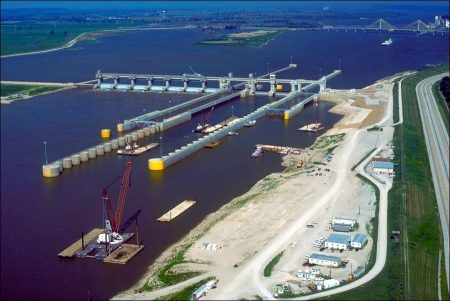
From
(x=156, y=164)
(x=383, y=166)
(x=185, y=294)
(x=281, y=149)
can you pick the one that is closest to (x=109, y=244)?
(x=185, y=294)

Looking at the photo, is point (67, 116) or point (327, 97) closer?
point (67, 116)

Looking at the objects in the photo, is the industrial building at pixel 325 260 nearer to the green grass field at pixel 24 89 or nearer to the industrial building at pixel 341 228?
the industrial building at pixel 341 228

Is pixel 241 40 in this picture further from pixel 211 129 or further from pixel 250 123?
pixel 211 129

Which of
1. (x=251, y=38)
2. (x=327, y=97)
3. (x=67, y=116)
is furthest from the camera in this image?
(x=251, y=38)

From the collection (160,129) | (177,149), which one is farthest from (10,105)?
(177,149)

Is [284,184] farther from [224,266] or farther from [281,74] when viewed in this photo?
[281,74]

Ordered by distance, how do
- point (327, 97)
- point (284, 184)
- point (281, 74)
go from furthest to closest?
point (281, 74)
point (327, 97)
point (284, 184)

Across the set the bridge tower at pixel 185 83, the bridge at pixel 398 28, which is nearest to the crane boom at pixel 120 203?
the bridge tower at pixel 185 83
